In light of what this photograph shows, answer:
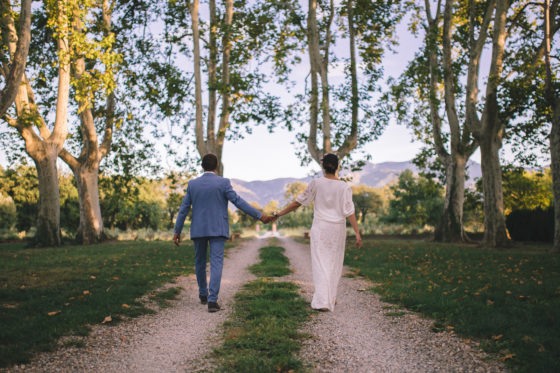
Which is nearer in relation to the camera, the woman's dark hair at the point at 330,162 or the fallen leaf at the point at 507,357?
the fallen leaf at the point at 507,357

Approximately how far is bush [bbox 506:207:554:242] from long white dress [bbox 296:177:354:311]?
75.8ft

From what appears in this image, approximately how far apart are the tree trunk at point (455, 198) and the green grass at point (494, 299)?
379 inches

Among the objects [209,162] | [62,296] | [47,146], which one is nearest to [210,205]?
[209,162]

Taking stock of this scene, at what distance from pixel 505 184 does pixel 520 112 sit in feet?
49.8

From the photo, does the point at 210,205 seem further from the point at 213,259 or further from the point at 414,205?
the point at 414,205

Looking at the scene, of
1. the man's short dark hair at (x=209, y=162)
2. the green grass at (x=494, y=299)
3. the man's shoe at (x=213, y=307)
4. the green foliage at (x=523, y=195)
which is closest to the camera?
the green grass at (x=494, y=299)

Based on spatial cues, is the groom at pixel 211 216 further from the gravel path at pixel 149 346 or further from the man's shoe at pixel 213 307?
the gravel path at pixel 149 346

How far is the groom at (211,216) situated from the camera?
6023 millimetres

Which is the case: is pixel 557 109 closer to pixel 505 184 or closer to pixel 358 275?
pixel 358 275

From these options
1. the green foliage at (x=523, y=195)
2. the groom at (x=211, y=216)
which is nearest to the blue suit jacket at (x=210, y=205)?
the groom at (x=211, y=216)

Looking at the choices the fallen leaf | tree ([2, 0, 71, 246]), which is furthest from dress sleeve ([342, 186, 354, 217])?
tree ([2, 0, 71, 246])

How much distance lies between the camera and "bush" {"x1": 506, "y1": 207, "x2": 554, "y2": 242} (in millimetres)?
23531

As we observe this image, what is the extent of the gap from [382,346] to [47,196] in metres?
17.5

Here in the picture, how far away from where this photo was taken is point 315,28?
68.1 ft
